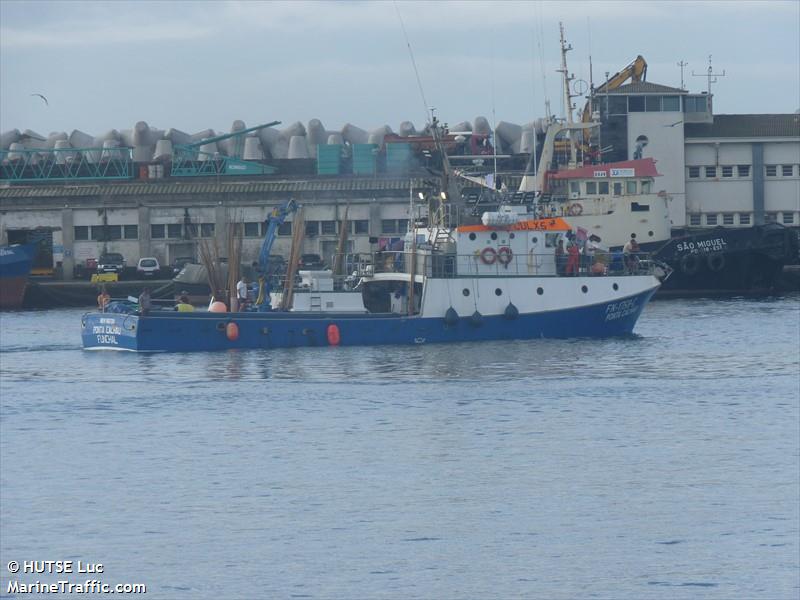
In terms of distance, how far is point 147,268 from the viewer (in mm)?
65875

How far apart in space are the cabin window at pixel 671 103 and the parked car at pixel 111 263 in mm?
26068

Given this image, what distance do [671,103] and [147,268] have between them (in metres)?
25.4

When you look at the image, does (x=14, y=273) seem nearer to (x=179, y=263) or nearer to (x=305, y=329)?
(x=179, y=263)

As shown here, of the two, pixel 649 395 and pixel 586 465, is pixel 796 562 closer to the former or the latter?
pixel 586 465

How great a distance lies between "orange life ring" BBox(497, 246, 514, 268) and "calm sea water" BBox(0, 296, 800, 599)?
228cm

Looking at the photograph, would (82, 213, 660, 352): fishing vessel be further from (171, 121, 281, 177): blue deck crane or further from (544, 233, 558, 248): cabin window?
(171, 121, 281, 177): blue deck crane

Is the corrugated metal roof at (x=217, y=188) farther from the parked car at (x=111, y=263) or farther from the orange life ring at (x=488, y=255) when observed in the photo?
the orange life ring at (x=488, y=255)

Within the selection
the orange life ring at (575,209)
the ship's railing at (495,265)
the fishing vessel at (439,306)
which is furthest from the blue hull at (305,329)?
the orange life ring at (575,209)

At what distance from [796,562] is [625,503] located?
346cm

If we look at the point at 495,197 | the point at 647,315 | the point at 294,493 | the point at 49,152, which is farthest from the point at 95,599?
the point at 49,152

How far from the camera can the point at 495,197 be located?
136 feet

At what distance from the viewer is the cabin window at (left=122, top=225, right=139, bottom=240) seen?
71000mm

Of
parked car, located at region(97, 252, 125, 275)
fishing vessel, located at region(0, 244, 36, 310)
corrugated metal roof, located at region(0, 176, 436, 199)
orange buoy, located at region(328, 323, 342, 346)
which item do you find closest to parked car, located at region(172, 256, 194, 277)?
parked car, located at region(97, 252, 125, 275)

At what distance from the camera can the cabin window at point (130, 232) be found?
7100cm
